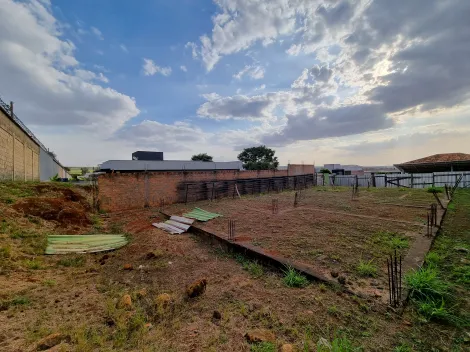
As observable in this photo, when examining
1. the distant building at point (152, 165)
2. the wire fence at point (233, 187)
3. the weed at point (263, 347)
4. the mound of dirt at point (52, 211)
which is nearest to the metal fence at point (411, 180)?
the wire fence at point (233, 187)

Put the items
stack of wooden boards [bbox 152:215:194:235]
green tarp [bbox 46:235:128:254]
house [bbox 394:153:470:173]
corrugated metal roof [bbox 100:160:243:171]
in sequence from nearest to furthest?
1. green tarp [bbox 46:235:128:254]
2. stack of wooden boards [bbox 152:215:194:235]
3. house [bbox 394:153:470:173]
4. corrugated metal roof [bbox 100:160:243:171]

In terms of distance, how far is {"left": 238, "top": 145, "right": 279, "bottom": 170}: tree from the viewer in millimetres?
39747

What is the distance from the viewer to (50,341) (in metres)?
2.04

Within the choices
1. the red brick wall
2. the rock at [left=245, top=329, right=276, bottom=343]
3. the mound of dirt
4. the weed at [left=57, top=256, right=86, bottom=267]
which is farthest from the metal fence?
the mound of dirt

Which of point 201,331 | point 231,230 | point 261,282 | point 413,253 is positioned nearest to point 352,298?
point 261,282

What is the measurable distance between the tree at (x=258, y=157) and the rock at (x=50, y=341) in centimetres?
3758

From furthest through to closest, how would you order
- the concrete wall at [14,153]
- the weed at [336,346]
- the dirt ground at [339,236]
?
the concrete wall at [14,153] → the dirt ground at [339,236] → the weed at [336,346]

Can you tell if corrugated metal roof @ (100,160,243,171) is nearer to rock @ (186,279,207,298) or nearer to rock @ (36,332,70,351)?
rock @ (186,279,207,298)

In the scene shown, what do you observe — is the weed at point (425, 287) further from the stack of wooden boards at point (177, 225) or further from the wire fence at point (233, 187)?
the wire fence at point (233, 187)

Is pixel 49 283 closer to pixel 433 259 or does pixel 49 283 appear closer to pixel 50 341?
pixel 50 341

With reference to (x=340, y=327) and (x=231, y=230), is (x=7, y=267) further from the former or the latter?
(x=340, y=327)

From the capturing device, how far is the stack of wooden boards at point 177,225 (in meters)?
6.66

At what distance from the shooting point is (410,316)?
2.41m

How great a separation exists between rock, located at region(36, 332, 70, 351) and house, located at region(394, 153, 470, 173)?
25724 millimetres
